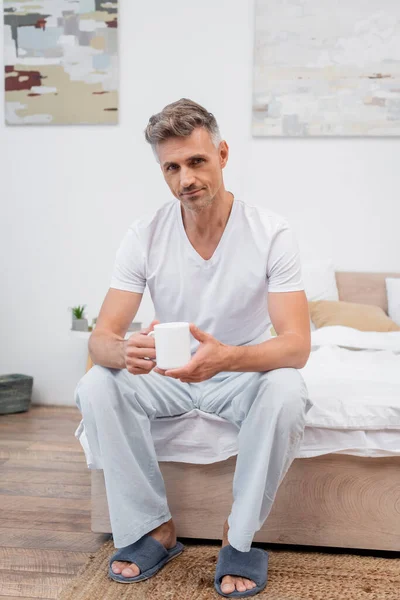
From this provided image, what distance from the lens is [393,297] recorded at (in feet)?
11.0

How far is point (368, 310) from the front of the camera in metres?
3.15

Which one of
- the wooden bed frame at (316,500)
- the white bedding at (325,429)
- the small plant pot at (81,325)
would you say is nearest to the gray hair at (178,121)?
the white bedding at (325,429)

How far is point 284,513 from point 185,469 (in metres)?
Result: 0.30

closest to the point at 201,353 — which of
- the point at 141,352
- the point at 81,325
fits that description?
the point at 141,352

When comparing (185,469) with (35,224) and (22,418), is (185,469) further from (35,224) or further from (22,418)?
(35,224)

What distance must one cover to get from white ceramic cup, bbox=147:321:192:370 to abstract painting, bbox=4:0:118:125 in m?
2.48

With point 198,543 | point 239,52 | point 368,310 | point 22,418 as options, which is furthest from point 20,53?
point 198,543

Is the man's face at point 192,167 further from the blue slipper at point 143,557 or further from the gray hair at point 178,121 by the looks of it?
the blue slipper at point 143,557

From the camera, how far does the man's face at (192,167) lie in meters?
1.77

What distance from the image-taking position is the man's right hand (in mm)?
1578

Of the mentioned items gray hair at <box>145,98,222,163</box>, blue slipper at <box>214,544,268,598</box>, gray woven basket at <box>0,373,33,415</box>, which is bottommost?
Result: gray woven basket at <box>0,373,33,415</box>

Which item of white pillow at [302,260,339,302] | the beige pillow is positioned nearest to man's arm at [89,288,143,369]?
the beige pillow

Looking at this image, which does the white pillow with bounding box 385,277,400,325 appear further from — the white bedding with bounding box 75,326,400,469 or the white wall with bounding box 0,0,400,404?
the white bedding with bounding box 75,326,400,469

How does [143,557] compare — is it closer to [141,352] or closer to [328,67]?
[141,352]
